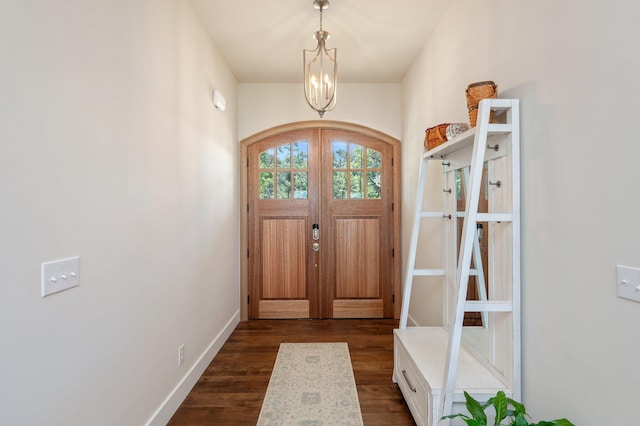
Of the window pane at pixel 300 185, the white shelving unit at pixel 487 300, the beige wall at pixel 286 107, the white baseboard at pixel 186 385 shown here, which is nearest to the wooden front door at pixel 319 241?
the window pane at pixel 300 185

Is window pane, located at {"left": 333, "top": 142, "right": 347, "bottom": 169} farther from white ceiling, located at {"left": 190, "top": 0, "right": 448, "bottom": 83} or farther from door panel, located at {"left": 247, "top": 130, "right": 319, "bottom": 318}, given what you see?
white ceiling, located at {"left": 190, "top": 0, "right": 448, "bottom": 83}

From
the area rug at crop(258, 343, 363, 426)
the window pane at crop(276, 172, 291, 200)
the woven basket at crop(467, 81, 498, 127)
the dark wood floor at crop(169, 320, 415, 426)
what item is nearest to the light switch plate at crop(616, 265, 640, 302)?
the woven basket at crop(467, 81, 498, 127)

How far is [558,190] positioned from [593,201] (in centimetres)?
17

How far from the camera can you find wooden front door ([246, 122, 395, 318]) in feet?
13.4

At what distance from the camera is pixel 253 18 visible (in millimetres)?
2703

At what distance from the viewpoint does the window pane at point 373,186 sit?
163 inches

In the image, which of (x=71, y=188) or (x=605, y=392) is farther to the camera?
(x=71, y=188)

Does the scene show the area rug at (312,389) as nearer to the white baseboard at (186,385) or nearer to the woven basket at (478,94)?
the white baseboard at (186,385)

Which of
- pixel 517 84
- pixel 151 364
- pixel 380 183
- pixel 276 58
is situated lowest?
pixel 151 364

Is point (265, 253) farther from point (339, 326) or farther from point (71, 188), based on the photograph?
point (71, 188)

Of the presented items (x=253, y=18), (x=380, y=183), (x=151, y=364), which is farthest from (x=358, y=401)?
(x=253, y=18)

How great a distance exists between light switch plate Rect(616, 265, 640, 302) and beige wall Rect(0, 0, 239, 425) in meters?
1.86

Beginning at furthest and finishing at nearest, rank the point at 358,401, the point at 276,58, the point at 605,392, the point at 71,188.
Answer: the point at 276,58, the point at 358,401, the point at 71,188, the point at 605,392

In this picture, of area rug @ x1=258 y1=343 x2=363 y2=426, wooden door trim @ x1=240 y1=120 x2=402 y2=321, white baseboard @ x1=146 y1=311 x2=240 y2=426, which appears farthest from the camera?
wooden door trim @ x1=240 y1=120 x2=402 y2=321
